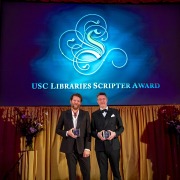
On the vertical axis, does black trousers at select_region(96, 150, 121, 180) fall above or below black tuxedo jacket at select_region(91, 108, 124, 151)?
below

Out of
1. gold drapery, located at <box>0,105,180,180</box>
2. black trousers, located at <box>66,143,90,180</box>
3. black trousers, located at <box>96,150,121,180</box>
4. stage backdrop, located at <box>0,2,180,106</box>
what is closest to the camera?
black trousers, located at <box>66,143,90,180</box>

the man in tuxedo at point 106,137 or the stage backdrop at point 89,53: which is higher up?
the stage backdrop at point 89,53

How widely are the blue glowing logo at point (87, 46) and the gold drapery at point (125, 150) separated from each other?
2.99 feet

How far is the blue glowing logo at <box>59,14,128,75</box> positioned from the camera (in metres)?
5.30

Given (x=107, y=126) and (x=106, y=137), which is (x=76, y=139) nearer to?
(x=106, y=137)

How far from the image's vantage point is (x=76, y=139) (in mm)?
3191

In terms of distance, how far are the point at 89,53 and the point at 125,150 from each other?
2075mm

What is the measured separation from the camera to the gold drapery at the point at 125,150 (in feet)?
15.6

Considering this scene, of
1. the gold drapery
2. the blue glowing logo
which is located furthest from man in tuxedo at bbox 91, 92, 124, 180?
the blue glowing logo

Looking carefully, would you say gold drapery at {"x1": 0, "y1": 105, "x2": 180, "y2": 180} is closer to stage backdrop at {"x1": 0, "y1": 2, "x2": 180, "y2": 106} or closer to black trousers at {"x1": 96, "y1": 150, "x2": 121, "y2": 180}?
stage backdrop at {"x1": 0, "y1": 2, "x2": 180, "y2": 106}

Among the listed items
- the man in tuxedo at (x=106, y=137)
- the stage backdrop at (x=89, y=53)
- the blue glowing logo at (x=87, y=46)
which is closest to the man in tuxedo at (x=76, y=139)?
the man in tuxedo at (x=106, y=137)

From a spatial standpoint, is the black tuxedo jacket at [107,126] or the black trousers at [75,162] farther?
the black tuxedo jacket at [107,126]

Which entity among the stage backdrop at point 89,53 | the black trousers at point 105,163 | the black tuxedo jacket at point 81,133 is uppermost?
the stage backdrop at point 89,53

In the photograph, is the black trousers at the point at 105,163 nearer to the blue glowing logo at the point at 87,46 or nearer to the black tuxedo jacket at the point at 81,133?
the black tuxedo jacket at the point at 81,133
